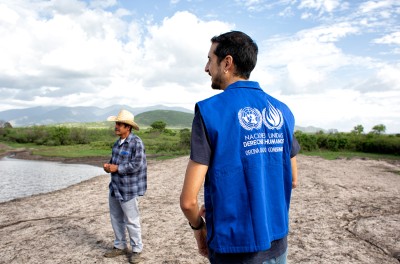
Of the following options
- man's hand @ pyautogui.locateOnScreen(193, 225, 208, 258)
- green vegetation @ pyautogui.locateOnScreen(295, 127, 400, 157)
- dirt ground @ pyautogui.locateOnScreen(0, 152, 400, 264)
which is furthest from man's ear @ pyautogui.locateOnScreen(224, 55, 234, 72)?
green vegetation @ pyautogui.locateOnScreen(295, 127, 400, 157)

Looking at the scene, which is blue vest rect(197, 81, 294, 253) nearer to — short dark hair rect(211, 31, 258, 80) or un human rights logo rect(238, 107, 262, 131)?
un human rights logo rect(238, 107, 262, 131)

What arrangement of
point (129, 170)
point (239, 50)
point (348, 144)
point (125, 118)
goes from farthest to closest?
1. point (348, 144)
2. point (125, 118)
3. point (129, 170)
4. point (239, 50)

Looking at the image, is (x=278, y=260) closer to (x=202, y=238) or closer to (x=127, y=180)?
(x=202, y=238)

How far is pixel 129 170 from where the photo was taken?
16.9 ft

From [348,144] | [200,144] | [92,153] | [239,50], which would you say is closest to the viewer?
[200,144]

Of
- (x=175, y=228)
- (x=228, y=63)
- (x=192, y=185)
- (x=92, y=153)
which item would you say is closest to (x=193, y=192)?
(x=192, y=185)

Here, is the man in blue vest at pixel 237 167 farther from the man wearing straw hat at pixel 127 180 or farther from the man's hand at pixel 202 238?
the man wearing straw hat at pixel 127 180

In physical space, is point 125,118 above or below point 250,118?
above

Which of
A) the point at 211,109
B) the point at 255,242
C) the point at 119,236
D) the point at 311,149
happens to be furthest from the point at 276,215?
the point at 311,149

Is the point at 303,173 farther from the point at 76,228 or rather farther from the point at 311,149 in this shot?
the point at 311,149

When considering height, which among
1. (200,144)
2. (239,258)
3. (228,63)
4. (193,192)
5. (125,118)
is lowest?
(239,258)

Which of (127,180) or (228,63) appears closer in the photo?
(228,63)

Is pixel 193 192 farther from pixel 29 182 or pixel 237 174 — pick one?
pixel 29 182

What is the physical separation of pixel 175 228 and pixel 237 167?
5.72 metres
